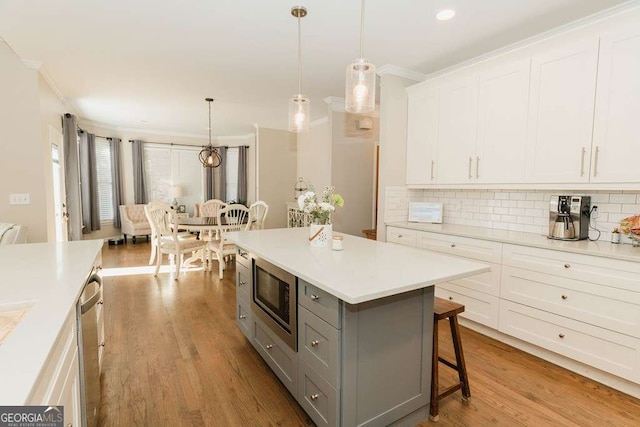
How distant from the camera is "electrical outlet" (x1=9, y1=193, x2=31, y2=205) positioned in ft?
11.5

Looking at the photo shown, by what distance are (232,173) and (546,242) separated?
25.6ft

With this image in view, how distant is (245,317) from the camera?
267 cm

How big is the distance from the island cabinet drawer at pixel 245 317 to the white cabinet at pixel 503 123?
2.48m

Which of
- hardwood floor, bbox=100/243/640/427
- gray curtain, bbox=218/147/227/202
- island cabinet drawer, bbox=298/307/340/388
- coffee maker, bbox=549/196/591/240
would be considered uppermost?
gray curtain, bbox=218/147/227/202

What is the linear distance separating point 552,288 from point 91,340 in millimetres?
2959

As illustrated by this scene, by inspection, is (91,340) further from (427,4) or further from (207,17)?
(427,4)

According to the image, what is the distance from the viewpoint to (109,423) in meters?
1.79

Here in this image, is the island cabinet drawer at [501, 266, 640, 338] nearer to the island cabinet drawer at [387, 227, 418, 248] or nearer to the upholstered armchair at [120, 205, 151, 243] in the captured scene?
→ the island cabinet drawer at [387, 227, 418, 248]

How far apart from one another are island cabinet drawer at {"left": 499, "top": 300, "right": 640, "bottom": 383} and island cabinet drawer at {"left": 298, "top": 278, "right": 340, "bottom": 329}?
6.18ft

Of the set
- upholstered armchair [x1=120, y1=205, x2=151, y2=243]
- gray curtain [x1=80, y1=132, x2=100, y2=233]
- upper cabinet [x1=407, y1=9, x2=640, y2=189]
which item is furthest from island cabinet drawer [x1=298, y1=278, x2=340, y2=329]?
gray curtain [x1=80, y1=132, x2=100, y2=233]

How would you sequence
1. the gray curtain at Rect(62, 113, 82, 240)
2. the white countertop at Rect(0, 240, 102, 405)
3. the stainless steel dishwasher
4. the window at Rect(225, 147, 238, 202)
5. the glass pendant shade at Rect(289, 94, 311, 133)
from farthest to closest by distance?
the window at Rect(225, 147, 238, 202)
the gray curtain at Rect(62, 113, 82, 240)
the glass pendant shade at Rect(289, 94, 311, 133)
the stainless steel dishwasher
the white countertop at Rect(0, 240, 102, 405)

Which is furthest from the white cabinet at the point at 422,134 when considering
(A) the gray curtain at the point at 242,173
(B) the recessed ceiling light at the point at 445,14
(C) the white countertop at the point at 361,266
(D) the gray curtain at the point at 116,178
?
(D) the gray curtain at the point at 116,178

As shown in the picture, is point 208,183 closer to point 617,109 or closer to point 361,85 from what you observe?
point 361,85

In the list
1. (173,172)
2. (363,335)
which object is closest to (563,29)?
(363,335)
